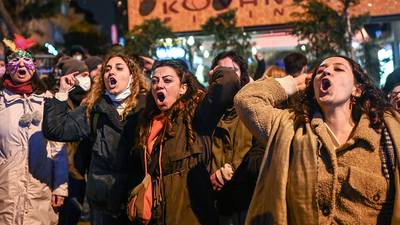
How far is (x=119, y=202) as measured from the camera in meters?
3.30

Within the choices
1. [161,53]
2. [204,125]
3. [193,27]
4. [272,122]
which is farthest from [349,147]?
[193,27]

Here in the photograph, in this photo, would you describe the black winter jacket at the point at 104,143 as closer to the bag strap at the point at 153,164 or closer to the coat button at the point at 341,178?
the bag strap at the point at 153,164

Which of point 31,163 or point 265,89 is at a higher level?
point 265,89

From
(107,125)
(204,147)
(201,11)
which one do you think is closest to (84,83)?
(107,125)

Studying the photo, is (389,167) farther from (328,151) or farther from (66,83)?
(66,83)

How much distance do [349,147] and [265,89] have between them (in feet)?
2.18

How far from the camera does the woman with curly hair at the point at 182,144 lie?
2.91m

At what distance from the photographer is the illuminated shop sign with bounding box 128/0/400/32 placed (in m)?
11.6

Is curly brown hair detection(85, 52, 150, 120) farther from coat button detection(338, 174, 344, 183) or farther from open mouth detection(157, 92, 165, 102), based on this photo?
coat button detection(338, 174, 344, 183)

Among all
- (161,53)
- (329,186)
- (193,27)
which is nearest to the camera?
(329,186)

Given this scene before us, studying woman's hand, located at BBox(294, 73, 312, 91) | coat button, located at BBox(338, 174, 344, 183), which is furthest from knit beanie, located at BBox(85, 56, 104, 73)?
coat button, located at BBox(338, 174, 344, 183)

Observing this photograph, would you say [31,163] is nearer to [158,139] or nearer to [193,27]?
[158,139]

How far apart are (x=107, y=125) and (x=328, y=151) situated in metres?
1.96

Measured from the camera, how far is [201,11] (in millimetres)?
12031
